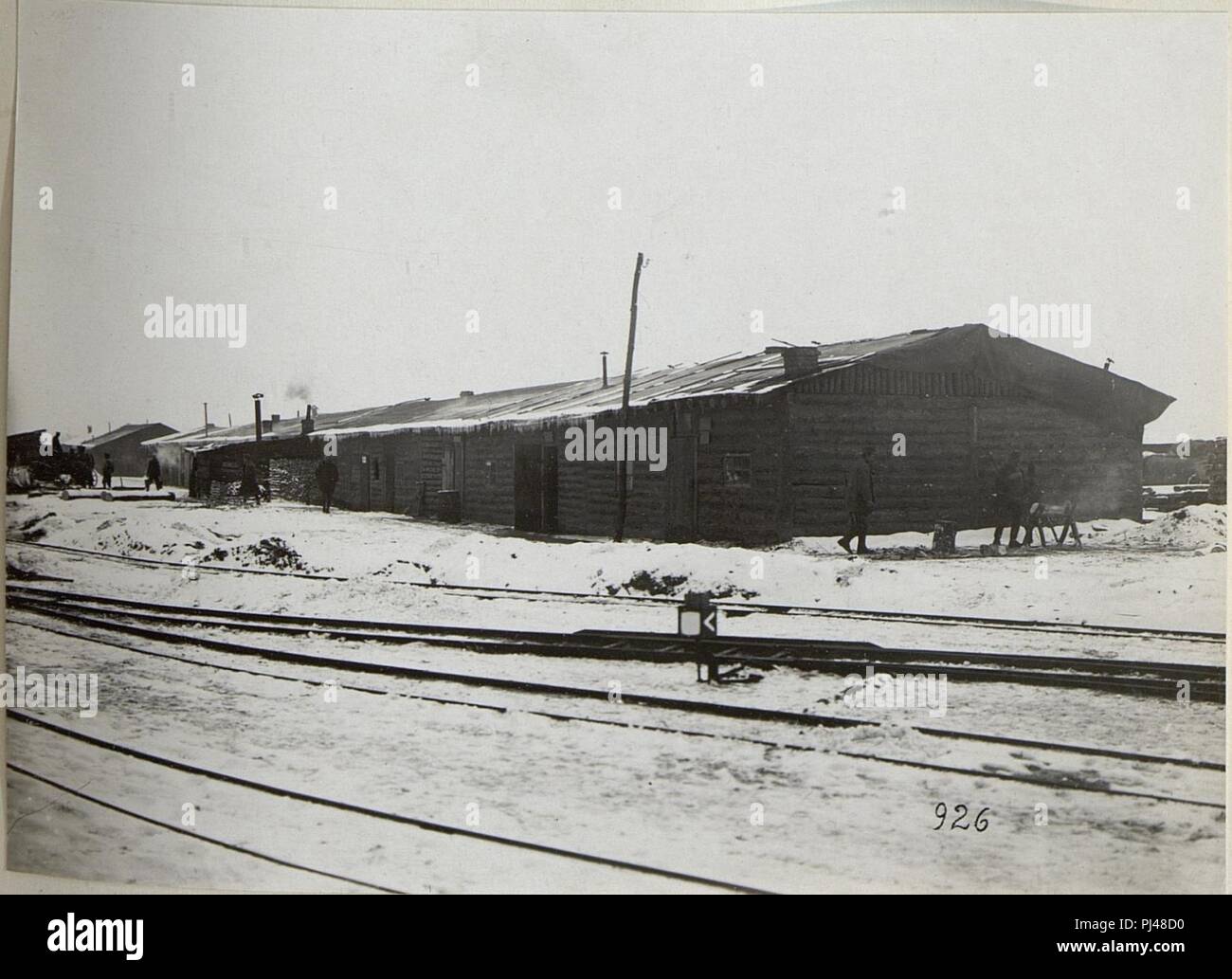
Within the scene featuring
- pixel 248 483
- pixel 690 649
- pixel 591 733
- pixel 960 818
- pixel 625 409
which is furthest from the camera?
pixel 248 483

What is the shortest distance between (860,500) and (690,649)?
1.09 meters

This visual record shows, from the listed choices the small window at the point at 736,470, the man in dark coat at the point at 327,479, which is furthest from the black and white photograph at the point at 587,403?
the man in dark coat at the point at 327,479

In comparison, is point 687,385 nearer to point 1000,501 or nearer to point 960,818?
point 1000,501

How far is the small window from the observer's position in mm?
4398

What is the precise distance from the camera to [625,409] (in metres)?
4.45

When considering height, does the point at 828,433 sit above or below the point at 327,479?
above

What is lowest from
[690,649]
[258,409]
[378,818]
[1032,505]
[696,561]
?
[378,818]

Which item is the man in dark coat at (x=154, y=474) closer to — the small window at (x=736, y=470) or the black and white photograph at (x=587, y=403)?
the black and white photograph at (x=587, y=403)

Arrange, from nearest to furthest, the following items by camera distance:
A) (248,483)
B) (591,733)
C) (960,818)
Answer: (960,818), (591,733), (248,483)

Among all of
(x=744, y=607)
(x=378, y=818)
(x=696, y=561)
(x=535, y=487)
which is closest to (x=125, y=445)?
(x=535, y=487)

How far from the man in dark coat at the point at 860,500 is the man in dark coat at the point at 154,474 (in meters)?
3.37
